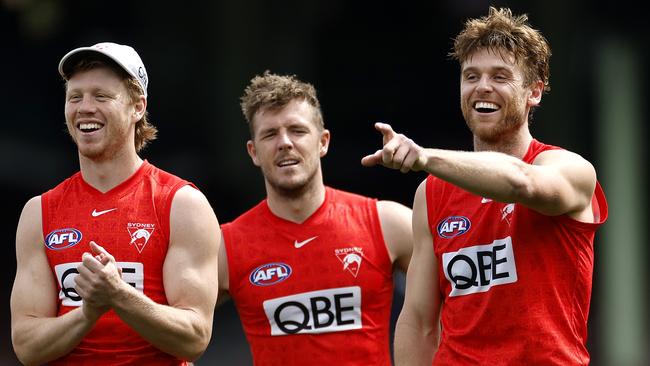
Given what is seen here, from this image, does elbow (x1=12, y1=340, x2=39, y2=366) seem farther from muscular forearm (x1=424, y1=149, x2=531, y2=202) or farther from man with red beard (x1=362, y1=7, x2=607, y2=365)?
muscular forearm (x1=424, y1=149, x2=531, y2=202)

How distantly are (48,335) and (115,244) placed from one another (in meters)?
0.54

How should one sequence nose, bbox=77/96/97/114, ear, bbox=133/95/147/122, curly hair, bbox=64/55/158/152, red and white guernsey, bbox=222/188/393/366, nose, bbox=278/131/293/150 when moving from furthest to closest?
nose, bbox=278/131/293/150 → red and white guernsey, bbox=222/188/393/366 → ear, bbox=133/95/147/122 → curly hair, bbox=64/55/158/152 → nose, bbox=77/96/97/114

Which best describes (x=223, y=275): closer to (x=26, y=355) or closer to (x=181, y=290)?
(x=181, y=290)

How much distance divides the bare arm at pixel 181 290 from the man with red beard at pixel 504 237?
40.9 inches

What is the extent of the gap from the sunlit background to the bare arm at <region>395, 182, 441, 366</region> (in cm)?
801

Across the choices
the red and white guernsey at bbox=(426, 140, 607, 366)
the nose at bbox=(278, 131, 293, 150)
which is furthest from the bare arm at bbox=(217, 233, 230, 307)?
the red and white guernsey at bbox=(426, 140, 607, 366)

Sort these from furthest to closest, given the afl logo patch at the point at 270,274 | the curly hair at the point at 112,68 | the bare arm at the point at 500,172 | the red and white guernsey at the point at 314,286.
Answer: the afl logo patch at the point at 270,274 → the red and white guernsey at the point at 314,286 → the curly hair at the point at 112,68 → the bare arm at the point at 500,172

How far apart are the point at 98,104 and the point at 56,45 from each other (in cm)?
1043

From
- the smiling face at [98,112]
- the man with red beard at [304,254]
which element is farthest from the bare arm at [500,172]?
the man with red beard at [304,254]

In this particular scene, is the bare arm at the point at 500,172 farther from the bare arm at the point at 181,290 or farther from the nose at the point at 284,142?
the nose at the point at 284,142

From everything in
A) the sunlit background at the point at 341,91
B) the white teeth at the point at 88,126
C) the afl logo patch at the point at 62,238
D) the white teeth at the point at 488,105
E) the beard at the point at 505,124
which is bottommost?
the afl logo patch at the point at 62,238

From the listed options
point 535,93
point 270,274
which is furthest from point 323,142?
point 535,93

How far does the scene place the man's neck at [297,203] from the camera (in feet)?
24.8

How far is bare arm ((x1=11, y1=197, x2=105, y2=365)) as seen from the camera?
5754 millimetres
